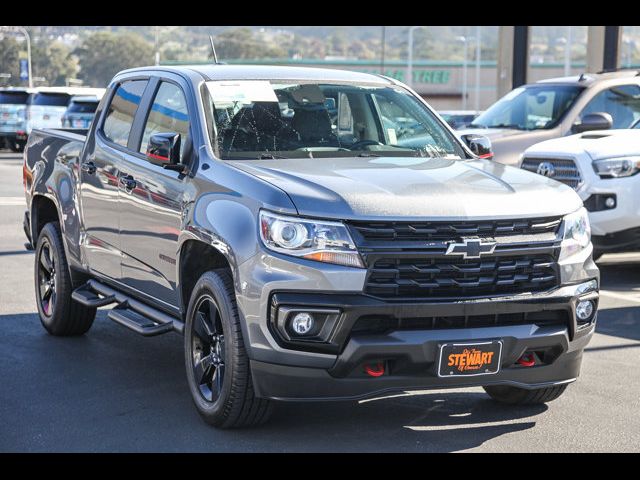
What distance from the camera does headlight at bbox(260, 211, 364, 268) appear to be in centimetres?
543

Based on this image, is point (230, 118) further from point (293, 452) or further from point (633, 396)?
point (633, 396)

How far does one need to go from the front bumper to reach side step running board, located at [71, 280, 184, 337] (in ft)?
3.78

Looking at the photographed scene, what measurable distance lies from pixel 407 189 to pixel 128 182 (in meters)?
2.15

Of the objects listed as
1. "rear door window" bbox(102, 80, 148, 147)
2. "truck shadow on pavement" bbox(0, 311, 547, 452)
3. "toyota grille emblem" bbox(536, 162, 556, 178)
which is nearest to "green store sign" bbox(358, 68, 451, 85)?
"toyota grille emblem" bbox(536, 162, 556, 178)

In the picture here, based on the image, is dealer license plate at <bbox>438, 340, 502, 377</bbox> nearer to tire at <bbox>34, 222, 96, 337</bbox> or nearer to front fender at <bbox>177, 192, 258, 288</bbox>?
front fender at <bbox>177, 192, 258, 288</bbox>

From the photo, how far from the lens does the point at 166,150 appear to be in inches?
255

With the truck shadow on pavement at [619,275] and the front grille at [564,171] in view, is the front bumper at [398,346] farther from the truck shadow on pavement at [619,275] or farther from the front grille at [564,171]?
the front grille at [564,171]

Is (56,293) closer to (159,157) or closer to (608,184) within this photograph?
(159,157)

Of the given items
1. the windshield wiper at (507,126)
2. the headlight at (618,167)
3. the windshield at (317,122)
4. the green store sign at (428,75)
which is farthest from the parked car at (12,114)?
the green store sign at (428,75)

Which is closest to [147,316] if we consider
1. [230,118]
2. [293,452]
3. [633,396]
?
[230,118]

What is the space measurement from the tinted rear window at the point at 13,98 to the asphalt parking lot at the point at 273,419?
33.6 m

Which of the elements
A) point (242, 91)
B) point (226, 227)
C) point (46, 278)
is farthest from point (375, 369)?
point (46, 278)
